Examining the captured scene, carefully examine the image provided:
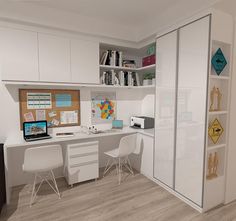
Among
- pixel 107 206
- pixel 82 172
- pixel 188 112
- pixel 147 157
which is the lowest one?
pixel 107 206

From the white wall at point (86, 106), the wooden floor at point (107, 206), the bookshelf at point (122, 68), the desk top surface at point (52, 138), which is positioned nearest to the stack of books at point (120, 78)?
the bookshelf at point (122, 68)

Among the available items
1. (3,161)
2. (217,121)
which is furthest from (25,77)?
(217,121)

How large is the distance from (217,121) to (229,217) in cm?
111

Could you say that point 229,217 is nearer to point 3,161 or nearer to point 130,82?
point 130,82

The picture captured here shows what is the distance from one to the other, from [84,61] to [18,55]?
92 centimetres

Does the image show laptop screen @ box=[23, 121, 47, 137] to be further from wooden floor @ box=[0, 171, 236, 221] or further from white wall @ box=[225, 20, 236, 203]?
white wall @ box=[225, 20, 236, 203]

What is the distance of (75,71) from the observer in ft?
8.70

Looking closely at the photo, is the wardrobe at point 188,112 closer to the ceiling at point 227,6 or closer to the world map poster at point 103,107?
the ceiling at point 227,6

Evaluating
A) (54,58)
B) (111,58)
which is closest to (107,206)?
(54,58)

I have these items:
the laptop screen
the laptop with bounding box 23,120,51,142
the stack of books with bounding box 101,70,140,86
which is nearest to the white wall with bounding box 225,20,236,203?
the stack of books with bounding box 101,70,140,86

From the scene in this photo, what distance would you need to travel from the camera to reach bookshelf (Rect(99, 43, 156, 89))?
2.98m

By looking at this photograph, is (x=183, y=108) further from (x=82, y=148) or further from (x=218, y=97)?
(x=82, y=148)

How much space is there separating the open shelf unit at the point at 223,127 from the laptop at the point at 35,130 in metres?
2.24

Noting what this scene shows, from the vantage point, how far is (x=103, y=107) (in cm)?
324
